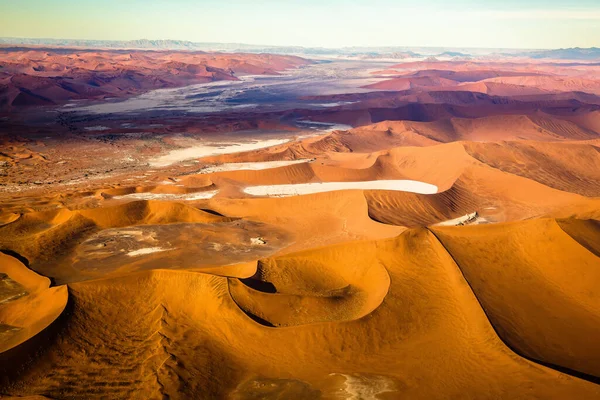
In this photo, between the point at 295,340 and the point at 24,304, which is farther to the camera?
the point at 24,304

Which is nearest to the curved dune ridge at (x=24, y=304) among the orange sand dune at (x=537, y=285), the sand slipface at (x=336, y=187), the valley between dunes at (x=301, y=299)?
the valley between dunes at (x=301, y=299)

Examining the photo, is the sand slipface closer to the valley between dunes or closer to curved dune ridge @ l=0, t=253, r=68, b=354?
the valley between dunes

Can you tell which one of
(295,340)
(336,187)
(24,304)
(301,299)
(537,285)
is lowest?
(336,187)

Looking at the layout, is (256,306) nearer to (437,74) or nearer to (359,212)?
(359,212)

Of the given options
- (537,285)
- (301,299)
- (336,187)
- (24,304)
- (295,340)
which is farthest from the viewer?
(336,187)

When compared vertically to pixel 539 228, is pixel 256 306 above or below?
below

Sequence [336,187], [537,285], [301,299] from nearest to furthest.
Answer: [301,299], [537,285], [336,187]

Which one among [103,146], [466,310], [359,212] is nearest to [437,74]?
[103,146]

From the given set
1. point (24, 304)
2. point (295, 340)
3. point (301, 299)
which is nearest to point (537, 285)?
point (301, 299)

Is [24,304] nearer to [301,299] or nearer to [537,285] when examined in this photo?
[301,299]
